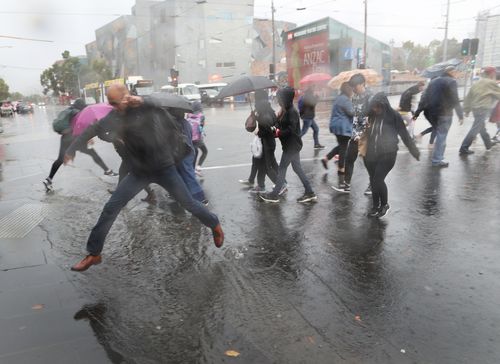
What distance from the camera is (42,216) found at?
5.35 metres

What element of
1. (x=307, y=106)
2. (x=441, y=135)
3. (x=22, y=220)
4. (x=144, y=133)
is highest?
(x=144, y=133)

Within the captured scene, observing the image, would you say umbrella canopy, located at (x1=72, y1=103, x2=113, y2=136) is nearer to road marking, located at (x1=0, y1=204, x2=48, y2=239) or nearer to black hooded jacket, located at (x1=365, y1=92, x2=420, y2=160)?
road marking, located at (x1=0, y1=204, x2=48, y2=239)

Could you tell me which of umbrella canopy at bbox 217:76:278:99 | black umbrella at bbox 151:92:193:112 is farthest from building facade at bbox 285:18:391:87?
black umbrella at bbox 151:92:193:112

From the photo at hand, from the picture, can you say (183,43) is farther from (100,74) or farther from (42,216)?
(42,216)

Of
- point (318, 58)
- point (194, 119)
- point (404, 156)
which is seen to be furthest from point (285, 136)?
point (318, 58)

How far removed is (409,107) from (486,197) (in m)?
3.55

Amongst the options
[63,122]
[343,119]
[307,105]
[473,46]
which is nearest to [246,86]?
[343,119]

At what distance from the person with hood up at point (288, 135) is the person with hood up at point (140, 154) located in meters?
1.92

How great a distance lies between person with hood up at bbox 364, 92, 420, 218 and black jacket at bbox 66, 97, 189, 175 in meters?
2.34

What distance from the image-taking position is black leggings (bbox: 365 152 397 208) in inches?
183

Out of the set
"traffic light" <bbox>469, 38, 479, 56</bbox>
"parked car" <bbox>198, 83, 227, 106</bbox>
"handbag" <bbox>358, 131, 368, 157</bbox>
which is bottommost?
"parked car" <bbox>198, 83, 227, 106</bbox>

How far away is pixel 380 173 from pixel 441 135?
10.3 ft

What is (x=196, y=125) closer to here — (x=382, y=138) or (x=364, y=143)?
(x=364, y=143)

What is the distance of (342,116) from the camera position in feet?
20.4
